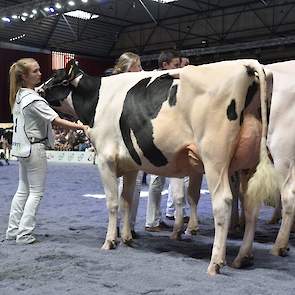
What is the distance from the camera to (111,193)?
475 cm

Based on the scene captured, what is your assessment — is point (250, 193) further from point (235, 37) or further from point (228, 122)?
point (235, 37)

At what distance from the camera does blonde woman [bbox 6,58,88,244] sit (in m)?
4.80

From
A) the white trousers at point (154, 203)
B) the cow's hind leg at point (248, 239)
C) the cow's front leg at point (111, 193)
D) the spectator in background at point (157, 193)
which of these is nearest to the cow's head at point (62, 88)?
the cow's front leg at point (111, 193)

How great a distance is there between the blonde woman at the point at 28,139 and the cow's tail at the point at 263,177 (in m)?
1.69

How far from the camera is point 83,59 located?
29.1 metres

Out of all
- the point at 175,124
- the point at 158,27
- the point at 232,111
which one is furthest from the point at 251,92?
the point at 158,27

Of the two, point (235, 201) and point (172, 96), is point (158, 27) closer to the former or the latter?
point (235, 201)

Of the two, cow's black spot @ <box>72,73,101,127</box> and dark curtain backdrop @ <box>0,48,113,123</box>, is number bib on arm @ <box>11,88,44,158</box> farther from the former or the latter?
dark curtain backdrop @ <box>0,48,113,123</box>

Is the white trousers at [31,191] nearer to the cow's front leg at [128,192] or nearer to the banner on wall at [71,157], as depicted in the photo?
the cow's front leg at [128,192]

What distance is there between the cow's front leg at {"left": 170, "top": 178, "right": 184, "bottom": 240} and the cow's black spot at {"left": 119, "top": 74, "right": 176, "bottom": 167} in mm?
892

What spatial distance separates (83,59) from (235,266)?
2607 cm

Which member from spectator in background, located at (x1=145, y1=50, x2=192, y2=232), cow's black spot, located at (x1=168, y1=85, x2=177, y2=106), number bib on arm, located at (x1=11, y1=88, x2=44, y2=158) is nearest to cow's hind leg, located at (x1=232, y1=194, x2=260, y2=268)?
cow's black spot, located at (x1=168, y1=85, x2=177, y2=106)

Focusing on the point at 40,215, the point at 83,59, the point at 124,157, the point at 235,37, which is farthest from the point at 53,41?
the point at 124,157

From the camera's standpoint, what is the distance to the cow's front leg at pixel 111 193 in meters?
4.67
